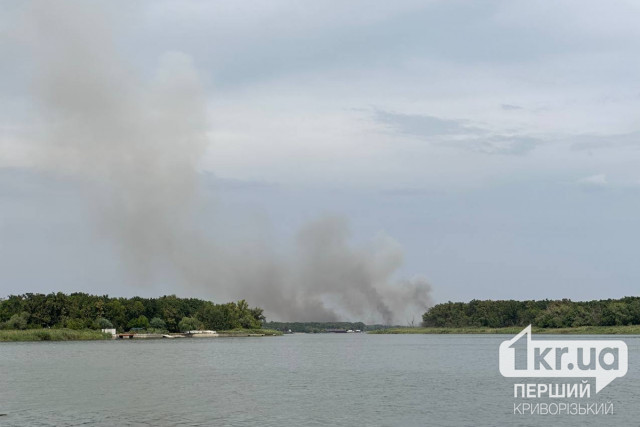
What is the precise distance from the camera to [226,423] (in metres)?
44.0

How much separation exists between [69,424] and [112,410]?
6.89 m

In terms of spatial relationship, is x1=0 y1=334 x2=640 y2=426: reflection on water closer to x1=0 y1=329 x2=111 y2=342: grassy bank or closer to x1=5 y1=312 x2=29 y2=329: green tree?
x1=0 y1=329 x2=111 y2=342: grassy bank

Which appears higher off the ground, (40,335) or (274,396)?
(40,335)

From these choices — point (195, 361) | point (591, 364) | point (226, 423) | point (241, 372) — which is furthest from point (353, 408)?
point (195, 361)

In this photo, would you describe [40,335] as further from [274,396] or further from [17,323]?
[274,396]

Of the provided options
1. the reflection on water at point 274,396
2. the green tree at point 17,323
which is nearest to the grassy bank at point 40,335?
the green tree at point 17,323

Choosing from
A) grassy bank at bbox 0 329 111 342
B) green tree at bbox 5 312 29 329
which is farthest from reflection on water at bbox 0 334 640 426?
green tree at bbox 5 312 29 329

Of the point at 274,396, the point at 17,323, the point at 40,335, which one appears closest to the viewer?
the point at 274,396

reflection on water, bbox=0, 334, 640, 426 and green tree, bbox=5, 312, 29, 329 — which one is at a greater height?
green tree, bbox=5, 312, 29, 329

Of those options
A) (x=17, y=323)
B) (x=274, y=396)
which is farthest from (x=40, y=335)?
(x=274, y=396)

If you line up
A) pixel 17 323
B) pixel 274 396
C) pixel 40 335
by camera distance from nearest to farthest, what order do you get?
pixel 274 396 < pixel 40 335 < pixel 17 323

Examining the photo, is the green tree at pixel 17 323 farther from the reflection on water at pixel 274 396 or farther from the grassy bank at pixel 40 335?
the reflection on water at pixel 274 396

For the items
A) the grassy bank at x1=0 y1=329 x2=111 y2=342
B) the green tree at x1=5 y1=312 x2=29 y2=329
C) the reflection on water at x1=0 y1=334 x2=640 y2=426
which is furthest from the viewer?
the green tree at x1=5 y1=312 x2=29 y2=329

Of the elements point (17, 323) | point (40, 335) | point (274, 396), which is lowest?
point (274, 396)
